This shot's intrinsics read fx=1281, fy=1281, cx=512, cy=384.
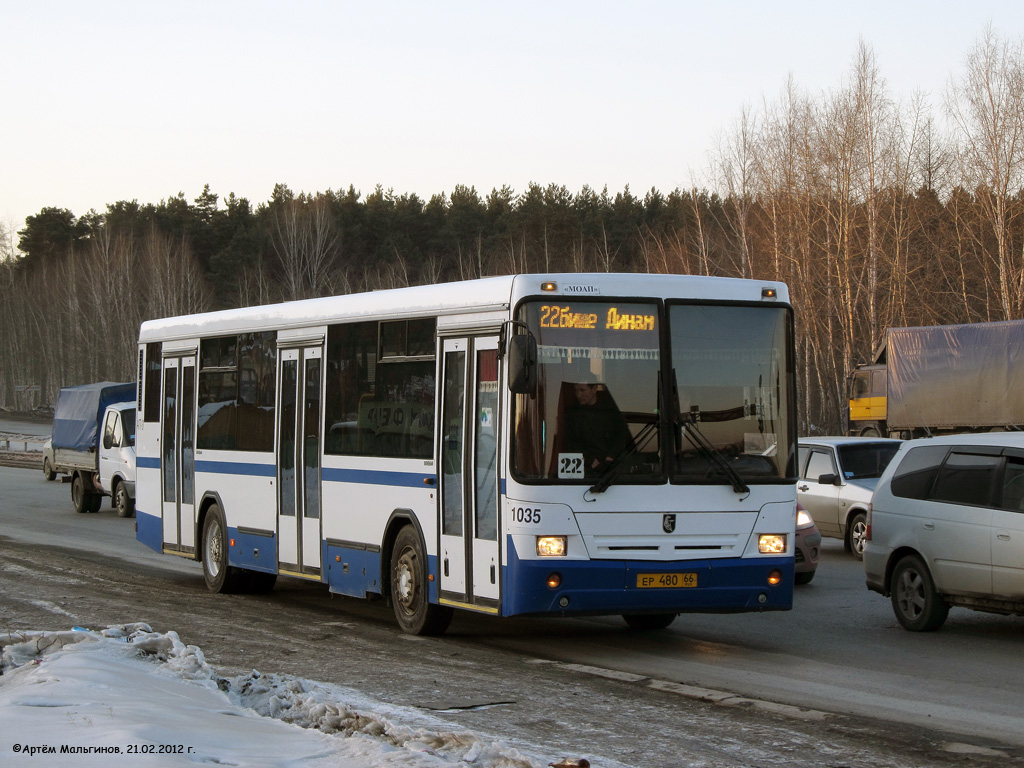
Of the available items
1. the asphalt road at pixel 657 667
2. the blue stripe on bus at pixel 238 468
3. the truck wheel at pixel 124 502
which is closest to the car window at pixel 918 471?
the asphalt road at pixel 657 667

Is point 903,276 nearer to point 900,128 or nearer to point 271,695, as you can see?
point 900,128

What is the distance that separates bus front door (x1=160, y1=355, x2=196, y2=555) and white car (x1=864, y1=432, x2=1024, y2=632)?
788cm

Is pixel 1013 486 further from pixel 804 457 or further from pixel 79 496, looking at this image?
pixel 79 496

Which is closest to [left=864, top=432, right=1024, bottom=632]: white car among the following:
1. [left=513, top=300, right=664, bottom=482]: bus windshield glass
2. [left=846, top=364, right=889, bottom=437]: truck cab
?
[left=513, top=300, right=664, bottom=482]: bus windshield glass

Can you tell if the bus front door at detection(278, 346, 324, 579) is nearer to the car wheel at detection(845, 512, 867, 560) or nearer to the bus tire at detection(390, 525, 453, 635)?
the bus tire at detection(390, 525, 453, 635)

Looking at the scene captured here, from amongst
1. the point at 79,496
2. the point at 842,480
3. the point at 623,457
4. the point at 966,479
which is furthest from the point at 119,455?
the point at 966,479

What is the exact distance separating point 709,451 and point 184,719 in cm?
485

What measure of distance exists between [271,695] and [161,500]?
9172 millimetres

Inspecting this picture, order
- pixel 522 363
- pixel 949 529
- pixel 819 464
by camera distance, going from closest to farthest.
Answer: pixel 522 363, pixel 949 529, pixel 819 464

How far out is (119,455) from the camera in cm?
2645

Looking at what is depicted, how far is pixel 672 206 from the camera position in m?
98.5

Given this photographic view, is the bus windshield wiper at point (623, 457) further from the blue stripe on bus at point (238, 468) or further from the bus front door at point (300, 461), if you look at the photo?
the blue stripe on bus at point (238, 468)

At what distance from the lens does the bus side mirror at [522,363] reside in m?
9.31

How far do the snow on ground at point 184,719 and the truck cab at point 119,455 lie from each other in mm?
18379
